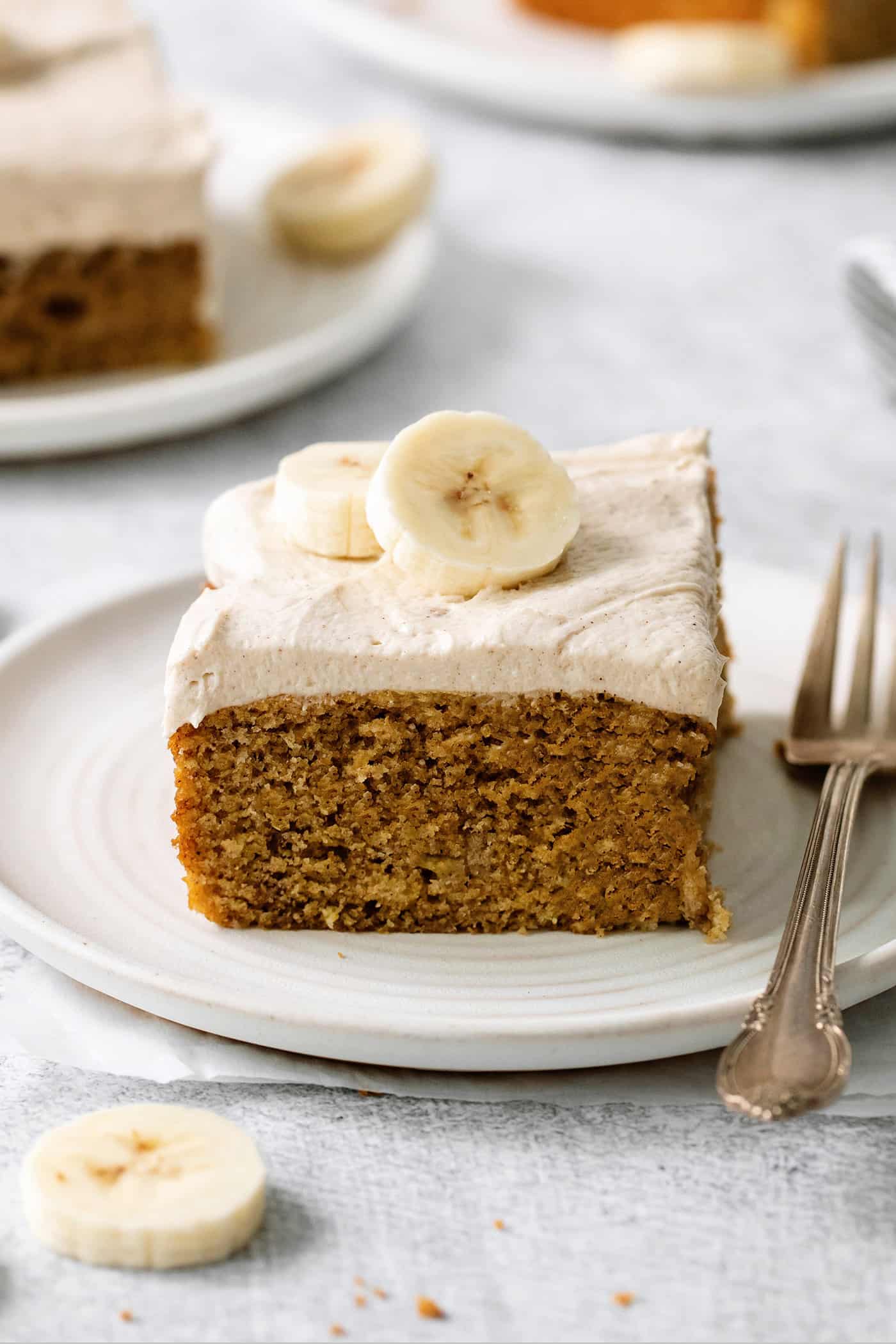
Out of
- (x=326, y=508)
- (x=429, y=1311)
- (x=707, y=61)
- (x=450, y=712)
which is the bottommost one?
(x=429, y=1311)

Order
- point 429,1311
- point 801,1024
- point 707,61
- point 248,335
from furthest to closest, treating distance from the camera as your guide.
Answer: point 707,61 → point 248,335 → point 801,1024 → point 429,1311

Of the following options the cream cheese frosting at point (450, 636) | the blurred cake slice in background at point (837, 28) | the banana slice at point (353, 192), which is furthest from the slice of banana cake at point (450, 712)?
the blurred cake slice in background at point (837, 28)

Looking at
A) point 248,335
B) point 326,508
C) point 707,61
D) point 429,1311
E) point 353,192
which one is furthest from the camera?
point 707,61

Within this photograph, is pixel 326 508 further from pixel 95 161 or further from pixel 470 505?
pixel 95 161

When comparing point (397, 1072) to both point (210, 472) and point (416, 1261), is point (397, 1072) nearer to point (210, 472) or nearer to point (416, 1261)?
point (416, 1261)

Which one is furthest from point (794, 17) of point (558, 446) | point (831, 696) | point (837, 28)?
point (831, 696)

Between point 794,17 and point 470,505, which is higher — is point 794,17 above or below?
above

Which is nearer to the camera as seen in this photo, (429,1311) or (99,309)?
(429,1311)

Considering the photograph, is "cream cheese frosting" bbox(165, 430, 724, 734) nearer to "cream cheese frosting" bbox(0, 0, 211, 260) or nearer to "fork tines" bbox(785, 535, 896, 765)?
"fork tines" bbox(785, 535, 896, 765)
